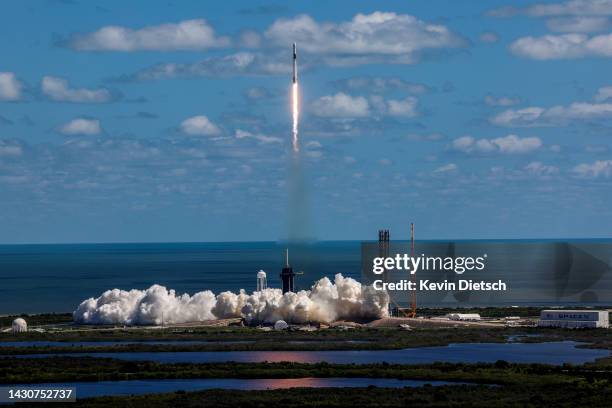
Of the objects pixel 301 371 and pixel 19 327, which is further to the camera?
pixel 19 327


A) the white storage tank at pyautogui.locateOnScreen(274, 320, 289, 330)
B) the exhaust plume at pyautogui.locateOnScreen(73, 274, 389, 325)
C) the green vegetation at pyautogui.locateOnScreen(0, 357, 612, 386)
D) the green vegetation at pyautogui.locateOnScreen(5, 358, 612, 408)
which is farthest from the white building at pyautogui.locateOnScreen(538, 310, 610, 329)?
the green vegetation at pyautogui.locateOnScreen(0, 357, 612, 386)

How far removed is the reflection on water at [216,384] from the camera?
370 feet

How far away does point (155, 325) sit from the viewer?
602 feet

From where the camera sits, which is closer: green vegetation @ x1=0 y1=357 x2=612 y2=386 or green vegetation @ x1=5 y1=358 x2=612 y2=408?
green vegetation @ x1=5 y1=358 x2=612 y2=408

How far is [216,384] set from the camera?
11688 centimetres

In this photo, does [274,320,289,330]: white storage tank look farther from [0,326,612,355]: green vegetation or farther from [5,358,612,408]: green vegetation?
[5,358,612,408]: green vegetation

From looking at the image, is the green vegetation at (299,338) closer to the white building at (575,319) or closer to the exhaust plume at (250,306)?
the white building at (575,319)

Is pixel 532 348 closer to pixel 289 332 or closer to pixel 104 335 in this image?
pixel 289 332

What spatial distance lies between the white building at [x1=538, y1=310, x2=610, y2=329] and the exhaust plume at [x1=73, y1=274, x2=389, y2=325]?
22.2 metres

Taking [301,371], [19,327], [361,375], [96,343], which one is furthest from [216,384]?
[19,327]

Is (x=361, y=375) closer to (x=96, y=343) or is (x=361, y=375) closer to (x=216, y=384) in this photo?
(x=216, y=384)

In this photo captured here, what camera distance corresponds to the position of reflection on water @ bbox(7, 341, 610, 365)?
135m

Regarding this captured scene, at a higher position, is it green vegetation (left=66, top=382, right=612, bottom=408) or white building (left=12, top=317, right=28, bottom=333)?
white building (left=12, top=317, right=28, bottom=333)

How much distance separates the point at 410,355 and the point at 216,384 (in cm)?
3160
